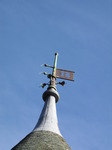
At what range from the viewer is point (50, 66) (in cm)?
1714

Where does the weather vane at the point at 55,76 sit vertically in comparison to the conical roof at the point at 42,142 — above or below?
above

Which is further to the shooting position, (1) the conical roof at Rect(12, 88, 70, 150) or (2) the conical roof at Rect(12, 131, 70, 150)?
(1) the conical roof at Rect(12, 88, 70, 150)

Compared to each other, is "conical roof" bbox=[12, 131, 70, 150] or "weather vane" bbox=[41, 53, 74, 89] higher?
"weather vane" bbox=[41, 53, 74, 89]

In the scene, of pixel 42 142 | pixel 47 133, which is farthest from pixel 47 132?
pixel 42 142

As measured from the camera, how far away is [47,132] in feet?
40.6

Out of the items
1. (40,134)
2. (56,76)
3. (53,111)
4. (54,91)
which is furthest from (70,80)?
(40,134)

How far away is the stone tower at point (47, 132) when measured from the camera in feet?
36.7

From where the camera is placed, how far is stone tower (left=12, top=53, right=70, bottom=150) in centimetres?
1120

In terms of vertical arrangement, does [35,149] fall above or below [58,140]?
below

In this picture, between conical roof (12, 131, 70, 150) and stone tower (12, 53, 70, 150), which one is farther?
stone tower (12, 53, 70, 150)

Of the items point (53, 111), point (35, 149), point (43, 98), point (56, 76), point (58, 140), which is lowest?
point (35, 149)

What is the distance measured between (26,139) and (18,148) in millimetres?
639

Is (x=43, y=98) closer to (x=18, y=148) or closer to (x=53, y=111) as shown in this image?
(x=53, y=111)

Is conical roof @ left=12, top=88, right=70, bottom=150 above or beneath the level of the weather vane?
beneath
